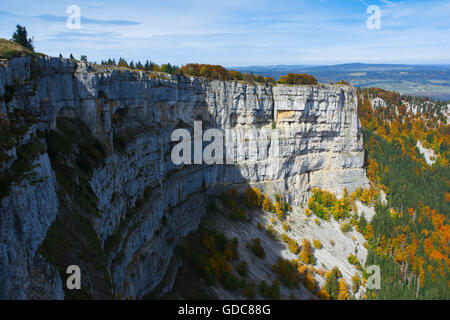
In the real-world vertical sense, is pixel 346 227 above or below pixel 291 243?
below

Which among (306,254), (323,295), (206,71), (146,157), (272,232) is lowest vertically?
(323,295)

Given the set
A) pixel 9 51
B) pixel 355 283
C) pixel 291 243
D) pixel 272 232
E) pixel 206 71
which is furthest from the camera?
pixel 206 71

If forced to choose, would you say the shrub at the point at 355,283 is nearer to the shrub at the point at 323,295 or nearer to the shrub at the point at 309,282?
the shrub at the point at 323,295

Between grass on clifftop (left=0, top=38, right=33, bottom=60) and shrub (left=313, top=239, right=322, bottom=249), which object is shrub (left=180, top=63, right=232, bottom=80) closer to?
shrub (left=313, top=239, right=322, bottom=249)

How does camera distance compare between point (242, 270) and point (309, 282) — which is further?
point (309, 282)

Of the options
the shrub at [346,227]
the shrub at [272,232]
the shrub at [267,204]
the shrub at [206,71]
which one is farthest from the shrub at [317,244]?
the shrub at [206,71]

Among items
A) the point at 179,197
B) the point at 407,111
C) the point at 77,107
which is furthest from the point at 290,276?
Answer: the point at 407,111

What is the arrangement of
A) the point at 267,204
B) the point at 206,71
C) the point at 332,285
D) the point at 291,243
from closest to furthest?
the point at 332,285 → the point at 291,243 → the point at 206,71 → the point at 267,204

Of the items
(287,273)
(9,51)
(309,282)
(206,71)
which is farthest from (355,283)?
(9,51)

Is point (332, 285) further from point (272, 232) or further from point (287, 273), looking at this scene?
point (272, 232)
